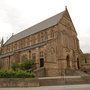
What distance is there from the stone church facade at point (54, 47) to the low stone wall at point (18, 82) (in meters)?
16.1

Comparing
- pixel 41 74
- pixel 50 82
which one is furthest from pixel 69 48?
pixel 50 82

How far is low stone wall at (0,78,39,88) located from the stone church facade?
635 inches

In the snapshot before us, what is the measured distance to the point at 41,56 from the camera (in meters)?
46.5

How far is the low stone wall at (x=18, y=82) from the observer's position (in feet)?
77.6

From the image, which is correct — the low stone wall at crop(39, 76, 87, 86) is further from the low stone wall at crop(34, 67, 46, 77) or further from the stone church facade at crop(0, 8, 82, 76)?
the stone church facade at crop(0, 8, 82, 76)

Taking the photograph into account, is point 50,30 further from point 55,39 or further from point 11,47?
point 11,47

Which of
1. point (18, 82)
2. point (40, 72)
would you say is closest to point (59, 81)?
point (18, 82)

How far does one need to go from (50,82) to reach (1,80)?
25.4 feet

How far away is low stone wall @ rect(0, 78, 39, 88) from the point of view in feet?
77.6

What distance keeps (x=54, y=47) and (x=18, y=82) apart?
73.6 feet

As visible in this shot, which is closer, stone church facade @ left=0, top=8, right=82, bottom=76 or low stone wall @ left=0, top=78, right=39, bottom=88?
low stone wall @ left=0, top=78, right=39, bottom=88

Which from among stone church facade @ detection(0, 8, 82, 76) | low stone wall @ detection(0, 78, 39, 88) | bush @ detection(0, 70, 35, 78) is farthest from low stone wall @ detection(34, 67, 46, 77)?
low stone wall @ detection(0, 78, 39, 88)

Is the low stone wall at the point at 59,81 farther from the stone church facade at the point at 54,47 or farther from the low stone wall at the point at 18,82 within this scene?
the stone church facade at the point at 54,47

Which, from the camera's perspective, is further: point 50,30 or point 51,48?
point 50,30
